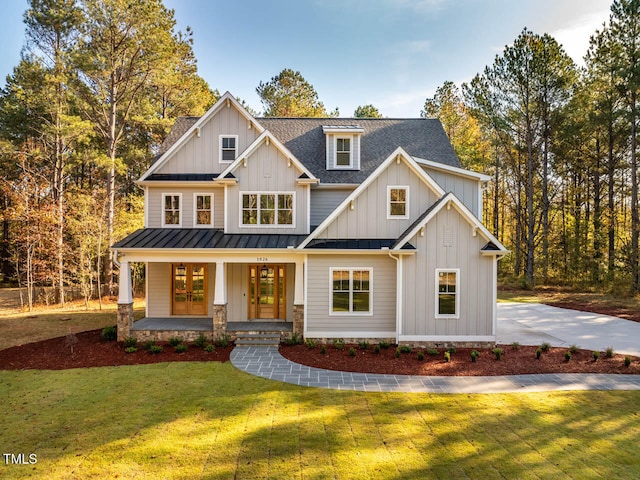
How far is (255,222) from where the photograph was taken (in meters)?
14.2

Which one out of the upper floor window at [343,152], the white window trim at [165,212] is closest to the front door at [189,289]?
the white window trim at [165,212]

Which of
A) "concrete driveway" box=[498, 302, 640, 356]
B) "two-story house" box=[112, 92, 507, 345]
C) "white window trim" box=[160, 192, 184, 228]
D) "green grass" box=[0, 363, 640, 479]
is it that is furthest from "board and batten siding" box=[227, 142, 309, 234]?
"concrete driveway" box=[498, 302, 640, 356]

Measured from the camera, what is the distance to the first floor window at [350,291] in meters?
12.2

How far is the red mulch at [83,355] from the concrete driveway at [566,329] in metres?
10.7

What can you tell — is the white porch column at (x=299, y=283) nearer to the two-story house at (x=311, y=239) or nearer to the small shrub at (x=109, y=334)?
the two-story house at (x=311, y=239)

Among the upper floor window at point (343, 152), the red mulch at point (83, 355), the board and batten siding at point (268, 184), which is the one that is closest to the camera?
the red mulch at point (83, 355)

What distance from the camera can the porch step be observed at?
39.3ft

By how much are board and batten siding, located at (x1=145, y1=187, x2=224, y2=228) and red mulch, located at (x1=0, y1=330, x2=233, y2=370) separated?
209 inches

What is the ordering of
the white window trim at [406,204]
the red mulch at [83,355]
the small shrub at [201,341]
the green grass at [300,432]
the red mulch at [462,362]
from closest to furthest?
the green grass at [300,432], the red mulch at [462,362], the red mulch at [83,355], the small shrub at [201,341], the white window trim at [406,204]

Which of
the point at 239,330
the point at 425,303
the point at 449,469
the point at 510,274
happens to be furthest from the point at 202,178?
the point at 510,274

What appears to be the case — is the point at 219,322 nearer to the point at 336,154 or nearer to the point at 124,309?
the point at 124,309

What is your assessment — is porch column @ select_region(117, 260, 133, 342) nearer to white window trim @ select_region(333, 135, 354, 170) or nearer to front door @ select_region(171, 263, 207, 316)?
front door @ select_region(171, 263, 207, 316)

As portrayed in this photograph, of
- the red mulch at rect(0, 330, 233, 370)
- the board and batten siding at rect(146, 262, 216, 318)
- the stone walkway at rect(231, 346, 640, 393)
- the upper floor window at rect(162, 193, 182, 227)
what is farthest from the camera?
the upper floor window at rect(162, 193, 182, 227)

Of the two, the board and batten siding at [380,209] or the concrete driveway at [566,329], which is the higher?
the board and batten siding at [380,209]
